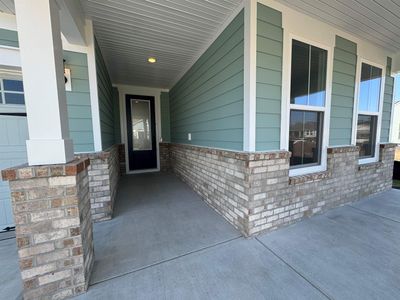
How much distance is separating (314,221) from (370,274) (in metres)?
0.98

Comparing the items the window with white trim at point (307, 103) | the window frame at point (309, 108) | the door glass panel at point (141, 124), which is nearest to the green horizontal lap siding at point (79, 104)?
the window frame at point (309, 108)

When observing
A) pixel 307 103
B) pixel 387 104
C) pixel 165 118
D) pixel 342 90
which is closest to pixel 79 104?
pixel 307 103

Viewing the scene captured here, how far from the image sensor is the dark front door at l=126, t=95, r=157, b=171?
553 centimetres

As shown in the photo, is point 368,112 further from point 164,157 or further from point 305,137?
point 164,157

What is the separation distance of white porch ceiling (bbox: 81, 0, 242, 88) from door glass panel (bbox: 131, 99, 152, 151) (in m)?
1.61

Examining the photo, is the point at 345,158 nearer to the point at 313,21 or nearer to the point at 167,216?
the point at 313,21

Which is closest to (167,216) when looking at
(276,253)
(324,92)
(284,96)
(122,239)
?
(122,239)

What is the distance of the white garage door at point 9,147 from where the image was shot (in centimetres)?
266

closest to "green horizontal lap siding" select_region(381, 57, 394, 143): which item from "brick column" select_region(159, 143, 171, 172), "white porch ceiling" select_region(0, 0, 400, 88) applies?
"white porch ceiling" select_region(0, 0, 400, 88)

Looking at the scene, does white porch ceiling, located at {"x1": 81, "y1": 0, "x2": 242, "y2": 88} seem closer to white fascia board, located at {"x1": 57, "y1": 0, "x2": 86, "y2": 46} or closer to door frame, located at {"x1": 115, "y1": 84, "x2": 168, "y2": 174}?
white fascia board, located at {"x1": 57, "y1": 0, "x2": 86, "y2": 46}

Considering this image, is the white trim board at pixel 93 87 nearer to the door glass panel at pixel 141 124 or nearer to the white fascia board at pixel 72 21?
the white fascia board at pixel 72 21

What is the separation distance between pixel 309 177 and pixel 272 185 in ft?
2.45

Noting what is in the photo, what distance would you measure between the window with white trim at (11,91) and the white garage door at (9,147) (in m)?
0.24

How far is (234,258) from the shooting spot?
1.79 metres
